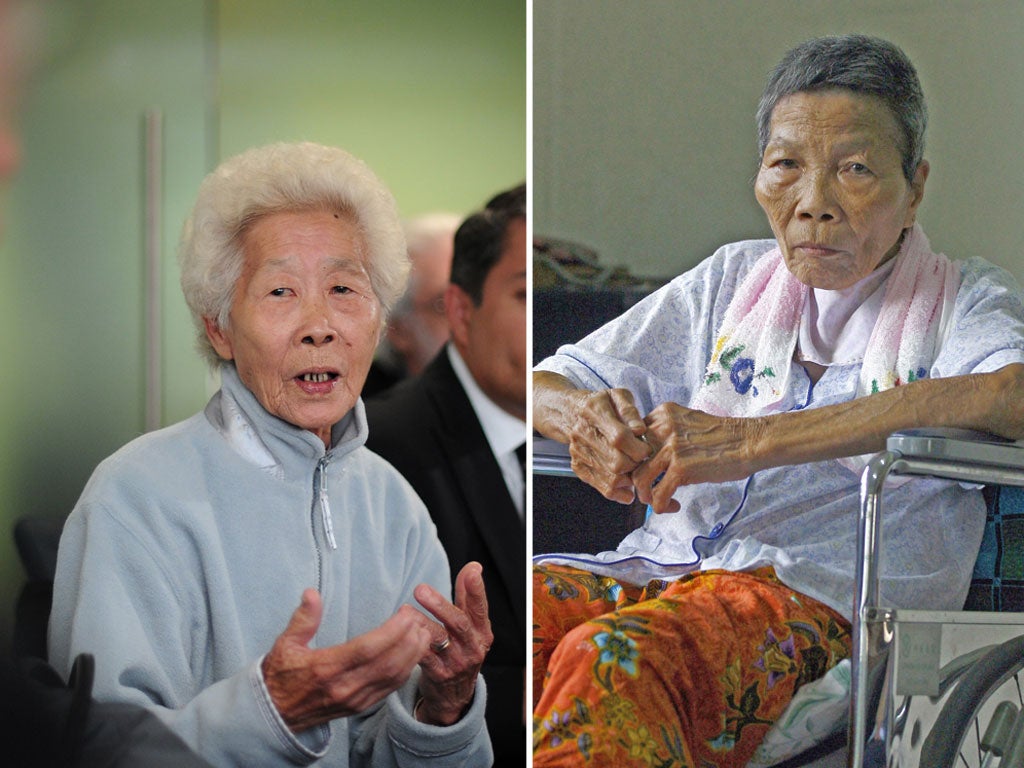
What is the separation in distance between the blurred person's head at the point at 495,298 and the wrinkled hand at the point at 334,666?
46 cm

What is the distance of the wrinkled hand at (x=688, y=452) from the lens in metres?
2.17

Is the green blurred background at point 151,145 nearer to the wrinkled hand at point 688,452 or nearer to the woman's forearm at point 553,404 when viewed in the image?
the woman's forearm at point 553,404

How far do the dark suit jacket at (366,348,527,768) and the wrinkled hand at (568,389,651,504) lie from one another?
0.51 feet

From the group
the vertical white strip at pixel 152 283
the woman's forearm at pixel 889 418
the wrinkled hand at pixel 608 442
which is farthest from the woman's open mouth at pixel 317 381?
the woman's forearm at pixel 889 418

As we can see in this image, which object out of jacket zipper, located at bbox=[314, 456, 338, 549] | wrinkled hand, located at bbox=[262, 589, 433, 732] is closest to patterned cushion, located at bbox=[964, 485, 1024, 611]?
wrinkled hand, located at bbox=[262, 589, 433, 732]

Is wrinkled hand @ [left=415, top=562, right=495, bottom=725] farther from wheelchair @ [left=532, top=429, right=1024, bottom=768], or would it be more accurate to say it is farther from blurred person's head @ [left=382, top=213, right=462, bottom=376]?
wheelchair @ [left=532, top=429, right=1024, bottom=768]

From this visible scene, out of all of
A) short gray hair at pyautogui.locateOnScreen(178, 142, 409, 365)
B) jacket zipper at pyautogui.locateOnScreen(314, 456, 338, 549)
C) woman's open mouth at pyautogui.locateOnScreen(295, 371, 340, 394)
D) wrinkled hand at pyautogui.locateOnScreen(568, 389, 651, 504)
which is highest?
short gray hair at pyautogui.locateOnScreen(178, 142, 409, 365)

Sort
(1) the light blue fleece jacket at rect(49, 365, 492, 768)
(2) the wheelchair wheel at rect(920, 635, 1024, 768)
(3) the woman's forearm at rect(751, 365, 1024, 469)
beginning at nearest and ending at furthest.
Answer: (1) the light blue fleece jacket at rect(49, 365, 492, 768), (2) the wheelchair wheel at rect(920, 635, 1024, 768), (3) the woman's forearm at rect(751, 365, 1024, 469)

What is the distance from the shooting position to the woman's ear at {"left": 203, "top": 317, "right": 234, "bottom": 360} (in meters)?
2.02

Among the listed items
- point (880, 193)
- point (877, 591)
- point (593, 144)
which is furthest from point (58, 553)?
point (880, 193)

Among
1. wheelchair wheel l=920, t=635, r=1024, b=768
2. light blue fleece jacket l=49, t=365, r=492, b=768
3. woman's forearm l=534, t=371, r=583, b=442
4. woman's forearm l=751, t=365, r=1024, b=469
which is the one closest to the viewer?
light blue fleece jacket l=49, t=365, r=492, b=768

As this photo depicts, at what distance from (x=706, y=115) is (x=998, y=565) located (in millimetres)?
951

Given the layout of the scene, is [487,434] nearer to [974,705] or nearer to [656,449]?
[656,449]

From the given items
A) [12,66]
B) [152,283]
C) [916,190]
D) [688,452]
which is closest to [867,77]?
[916,190]
